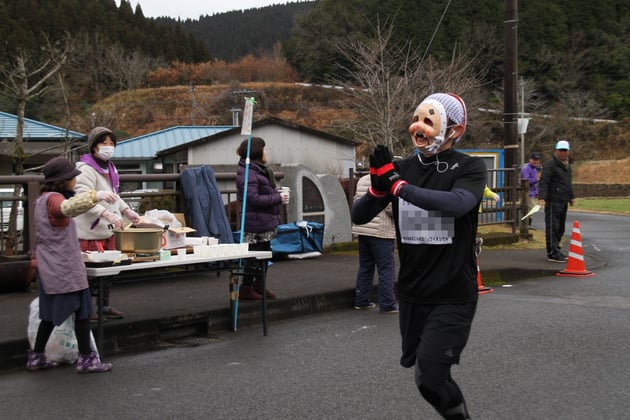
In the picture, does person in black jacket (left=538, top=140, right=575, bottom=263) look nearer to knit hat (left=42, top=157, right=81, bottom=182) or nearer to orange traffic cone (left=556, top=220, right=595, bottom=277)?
orange traffic cone (left=556, top=220, right=595, bottom=277)

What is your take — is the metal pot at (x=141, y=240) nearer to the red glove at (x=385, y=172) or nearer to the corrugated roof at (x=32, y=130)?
the red glove at (x=385, y=172)

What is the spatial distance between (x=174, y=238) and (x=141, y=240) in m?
Result: 0.74

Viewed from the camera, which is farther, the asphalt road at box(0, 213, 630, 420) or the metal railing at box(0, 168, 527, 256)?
the metal railing at box(0, 168, 527, 256)

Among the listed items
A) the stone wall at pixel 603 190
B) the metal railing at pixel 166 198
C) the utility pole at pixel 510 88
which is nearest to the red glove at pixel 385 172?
the metal railing at pixel 166 198

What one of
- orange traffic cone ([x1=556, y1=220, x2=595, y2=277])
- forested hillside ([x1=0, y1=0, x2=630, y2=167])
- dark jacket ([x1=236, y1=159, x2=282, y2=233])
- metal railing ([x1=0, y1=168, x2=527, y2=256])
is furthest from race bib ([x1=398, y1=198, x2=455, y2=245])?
forested hillside ([x1=0, y1=0, x2=630, y2=167])

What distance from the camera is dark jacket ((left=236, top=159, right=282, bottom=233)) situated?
7.79 meters

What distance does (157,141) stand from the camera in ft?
138

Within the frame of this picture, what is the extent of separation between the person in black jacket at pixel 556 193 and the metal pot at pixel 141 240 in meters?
7.86

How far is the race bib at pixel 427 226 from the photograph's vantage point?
12.3ft

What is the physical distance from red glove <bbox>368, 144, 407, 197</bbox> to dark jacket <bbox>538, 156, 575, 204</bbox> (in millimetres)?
9239

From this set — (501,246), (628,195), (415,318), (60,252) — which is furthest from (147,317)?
(628,195)

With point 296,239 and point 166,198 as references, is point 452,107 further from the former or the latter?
point 296,239

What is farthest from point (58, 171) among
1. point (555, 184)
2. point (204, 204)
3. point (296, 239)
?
point (555, 184)

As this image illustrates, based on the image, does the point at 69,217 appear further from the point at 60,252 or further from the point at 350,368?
the point at 350,368
